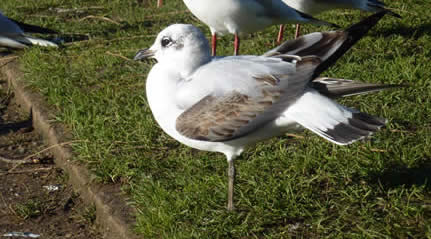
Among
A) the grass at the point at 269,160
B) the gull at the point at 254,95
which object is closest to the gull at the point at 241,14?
the grass at the point at 269,160

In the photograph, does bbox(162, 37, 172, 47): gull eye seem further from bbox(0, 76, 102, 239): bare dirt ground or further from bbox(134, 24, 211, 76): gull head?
bbox(0, 76, 102, 239): bare dirt ground

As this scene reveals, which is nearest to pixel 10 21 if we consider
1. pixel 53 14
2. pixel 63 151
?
pixel 53 14

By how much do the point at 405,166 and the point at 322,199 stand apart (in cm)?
56

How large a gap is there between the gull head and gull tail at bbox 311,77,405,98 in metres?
0.60

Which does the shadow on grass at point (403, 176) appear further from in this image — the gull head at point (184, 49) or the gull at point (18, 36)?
the gull at point (18, 36)

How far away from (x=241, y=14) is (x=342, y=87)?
211 centimetres

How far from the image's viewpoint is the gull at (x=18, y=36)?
6.62 metres

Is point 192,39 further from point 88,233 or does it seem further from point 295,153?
point 88,233

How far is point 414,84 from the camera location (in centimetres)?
471

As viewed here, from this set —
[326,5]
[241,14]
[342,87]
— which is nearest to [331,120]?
[342,87]

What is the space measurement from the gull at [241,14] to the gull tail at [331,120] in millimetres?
2041

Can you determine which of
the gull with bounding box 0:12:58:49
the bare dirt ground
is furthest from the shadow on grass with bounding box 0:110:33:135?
the gull with bounding box 0:12:58:49

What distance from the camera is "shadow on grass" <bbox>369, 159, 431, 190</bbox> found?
3463 millimetres

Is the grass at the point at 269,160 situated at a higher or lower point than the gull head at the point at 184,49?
lower
